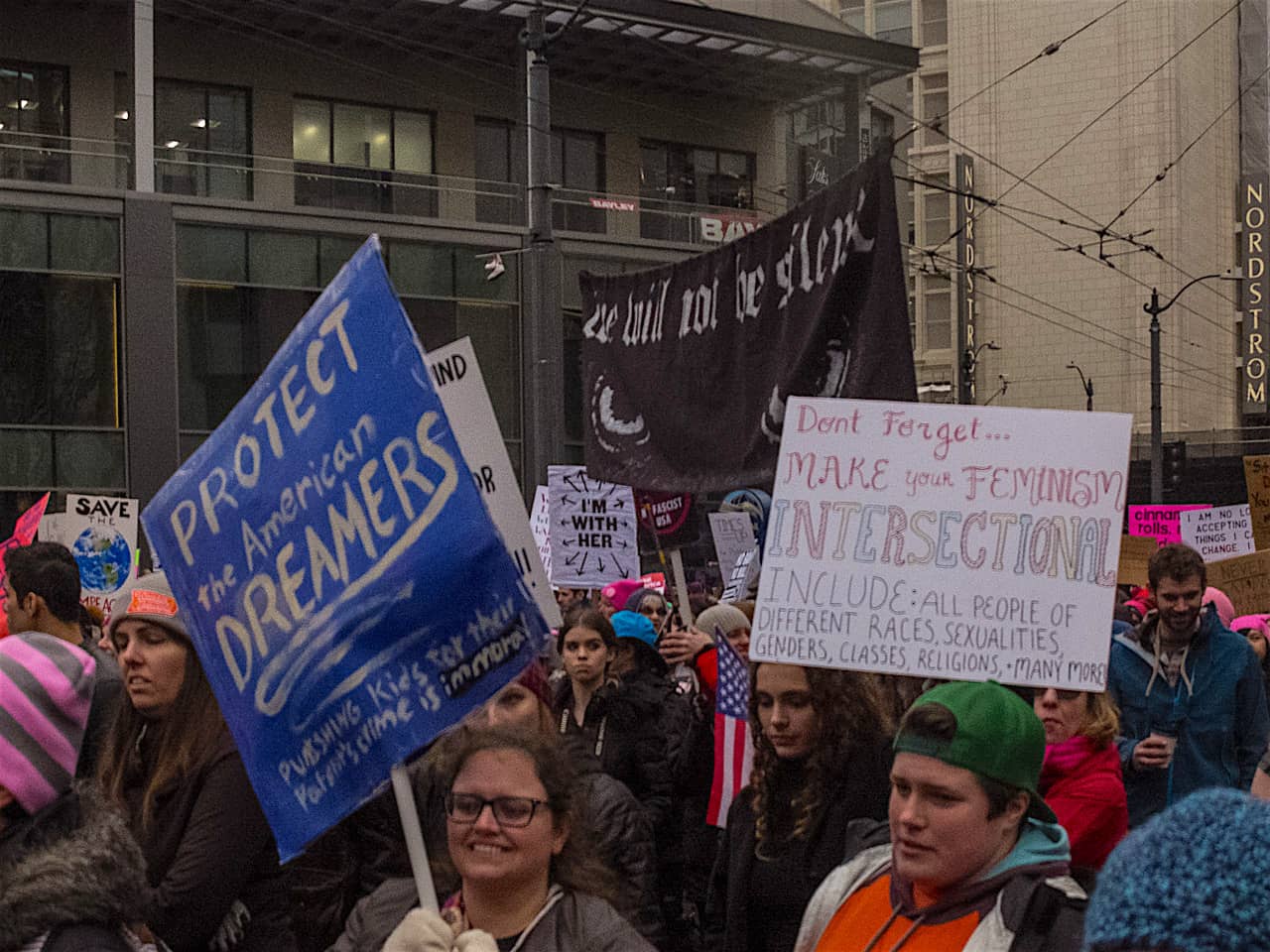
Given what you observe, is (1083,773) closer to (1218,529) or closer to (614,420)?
(614,420)

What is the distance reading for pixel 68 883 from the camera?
2.80 meters

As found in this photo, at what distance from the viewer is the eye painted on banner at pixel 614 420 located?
7254 millimetres

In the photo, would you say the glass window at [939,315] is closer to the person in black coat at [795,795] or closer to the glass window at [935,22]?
the glass window at [935,22]

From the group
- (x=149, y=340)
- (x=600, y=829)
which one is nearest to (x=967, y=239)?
(x=149, y=340)

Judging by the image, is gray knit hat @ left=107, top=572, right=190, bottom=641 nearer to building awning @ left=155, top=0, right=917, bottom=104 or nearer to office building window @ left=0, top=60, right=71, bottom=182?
office building window @ left=0, top=60, right=71, bottom=182

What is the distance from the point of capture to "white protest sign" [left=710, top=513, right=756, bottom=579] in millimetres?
11656

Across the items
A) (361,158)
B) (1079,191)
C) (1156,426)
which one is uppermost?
(1079,191)

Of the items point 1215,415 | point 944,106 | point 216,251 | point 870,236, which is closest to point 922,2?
point 944,106

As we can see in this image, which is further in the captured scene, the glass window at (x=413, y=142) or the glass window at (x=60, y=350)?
the glass window at (x=413, y=142)

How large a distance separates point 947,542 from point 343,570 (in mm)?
1952

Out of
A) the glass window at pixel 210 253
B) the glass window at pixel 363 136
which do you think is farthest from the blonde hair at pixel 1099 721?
the glass window at pixel 363 136

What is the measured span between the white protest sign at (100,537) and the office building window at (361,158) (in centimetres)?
1764

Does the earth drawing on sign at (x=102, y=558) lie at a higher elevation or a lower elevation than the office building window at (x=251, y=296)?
lower

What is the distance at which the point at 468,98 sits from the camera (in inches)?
1321
